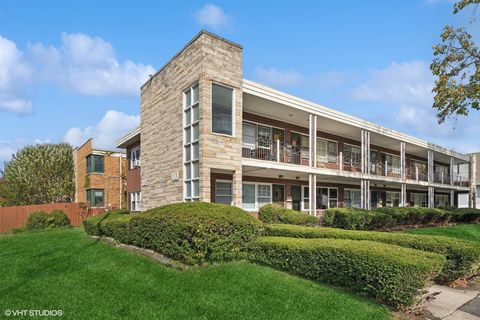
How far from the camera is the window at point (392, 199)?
30.1 metres

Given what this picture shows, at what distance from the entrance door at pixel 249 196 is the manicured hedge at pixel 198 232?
881cm

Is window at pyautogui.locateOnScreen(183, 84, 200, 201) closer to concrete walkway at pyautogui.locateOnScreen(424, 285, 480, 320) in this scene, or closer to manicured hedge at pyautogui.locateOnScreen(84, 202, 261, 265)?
manicured hedge at pyautogui.locateOnScreen(84, 202, 261, 265)

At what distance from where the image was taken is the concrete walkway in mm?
5680

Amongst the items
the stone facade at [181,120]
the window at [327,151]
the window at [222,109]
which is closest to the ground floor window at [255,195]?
the stone facade at [181,120]

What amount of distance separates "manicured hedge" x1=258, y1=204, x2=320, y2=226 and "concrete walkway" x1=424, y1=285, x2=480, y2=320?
8124 mm

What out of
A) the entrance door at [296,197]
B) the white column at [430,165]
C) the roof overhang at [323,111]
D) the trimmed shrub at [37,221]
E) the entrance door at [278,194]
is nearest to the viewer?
the roof overhang at [323,111]

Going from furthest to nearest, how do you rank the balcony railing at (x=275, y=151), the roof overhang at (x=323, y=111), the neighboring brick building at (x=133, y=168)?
the neighboring brick building at (x=133, y=168) < the balcony railing at (x=275, y=151) < the roof overhang at (x=323, y=111)

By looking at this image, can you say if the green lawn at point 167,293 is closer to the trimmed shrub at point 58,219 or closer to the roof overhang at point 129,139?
the roof overhang at point 129,139

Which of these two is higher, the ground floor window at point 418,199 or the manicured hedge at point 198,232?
the manicured hedge at point 198,232

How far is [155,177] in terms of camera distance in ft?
52.1

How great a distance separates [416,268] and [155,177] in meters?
12.4

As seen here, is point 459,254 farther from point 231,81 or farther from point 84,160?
point 84,160

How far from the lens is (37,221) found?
71.7 ft
